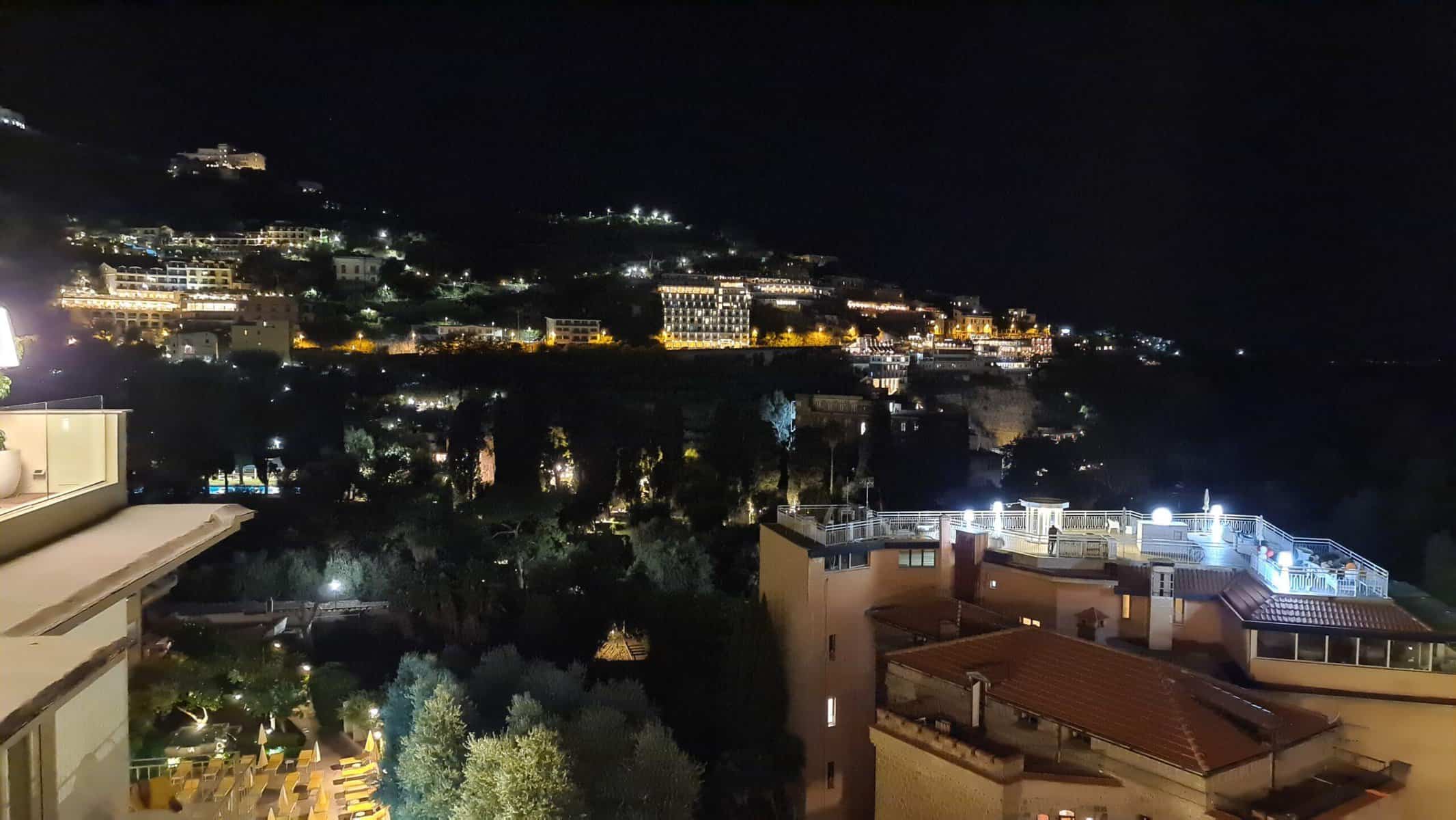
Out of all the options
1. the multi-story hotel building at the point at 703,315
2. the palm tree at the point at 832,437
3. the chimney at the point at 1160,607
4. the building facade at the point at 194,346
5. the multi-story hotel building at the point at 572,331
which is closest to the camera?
the chimney at the point at 1160,607

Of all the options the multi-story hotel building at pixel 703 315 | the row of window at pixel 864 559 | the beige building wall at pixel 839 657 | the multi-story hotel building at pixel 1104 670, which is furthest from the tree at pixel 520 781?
the multi-story hotel building at pixel 703 315

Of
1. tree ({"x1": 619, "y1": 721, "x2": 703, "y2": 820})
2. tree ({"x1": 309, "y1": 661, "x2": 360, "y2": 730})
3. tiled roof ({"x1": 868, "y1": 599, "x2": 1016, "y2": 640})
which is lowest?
tree ({"x1": 309, "y1": 661, "x2": 360, "y2": 730})

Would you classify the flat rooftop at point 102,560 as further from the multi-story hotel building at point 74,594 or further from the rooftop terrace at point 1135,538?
the rooftop terrace at point 1135,538

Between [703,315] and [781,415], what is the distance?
12394 mm

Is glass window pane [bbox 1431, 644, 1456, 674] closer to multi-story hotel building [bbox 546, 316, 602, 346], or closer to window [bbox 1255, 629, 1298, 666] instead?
window [bbox 1255, 629, 1298, 666]

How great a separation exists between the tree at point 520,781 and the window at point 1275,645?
5.17 m

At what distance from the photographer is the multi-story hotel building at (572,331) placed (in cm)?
3206

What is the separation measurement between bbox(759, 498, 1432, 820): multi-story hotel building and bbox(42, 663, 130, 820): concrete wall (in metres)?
4.63

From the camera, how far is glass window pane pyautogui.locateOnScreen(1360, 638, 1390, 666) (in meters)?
5.57

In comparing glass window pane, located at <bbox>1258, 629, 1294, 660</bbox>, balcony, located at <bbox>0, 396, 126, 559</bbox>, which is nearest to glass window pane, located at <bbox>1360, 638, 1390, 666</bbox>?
glass window pane, located at <bbox>1258, 629, 1294, 660</bbox>

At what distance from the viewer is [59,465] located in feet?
9.50

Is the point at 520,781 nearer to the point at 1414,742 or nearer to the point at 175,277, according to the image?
the point at 1414,742

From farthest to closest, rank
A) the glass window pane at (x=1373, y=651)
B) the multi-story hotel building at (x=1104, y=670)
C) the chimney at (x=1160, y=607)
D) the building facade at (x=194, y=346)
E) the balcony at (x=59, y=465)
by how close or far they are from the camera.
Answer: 1. the building facade at (x=194, y=346)
2. the chimney at (x=1160, y=607)
3. the glass window pane at (x=1373, y=651)
4. the multi-story hotel building at (x=1104, y=670)
5. the balcony at (x=59, y=465)

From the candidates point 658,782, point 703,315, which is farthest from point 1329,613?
point 703,315
